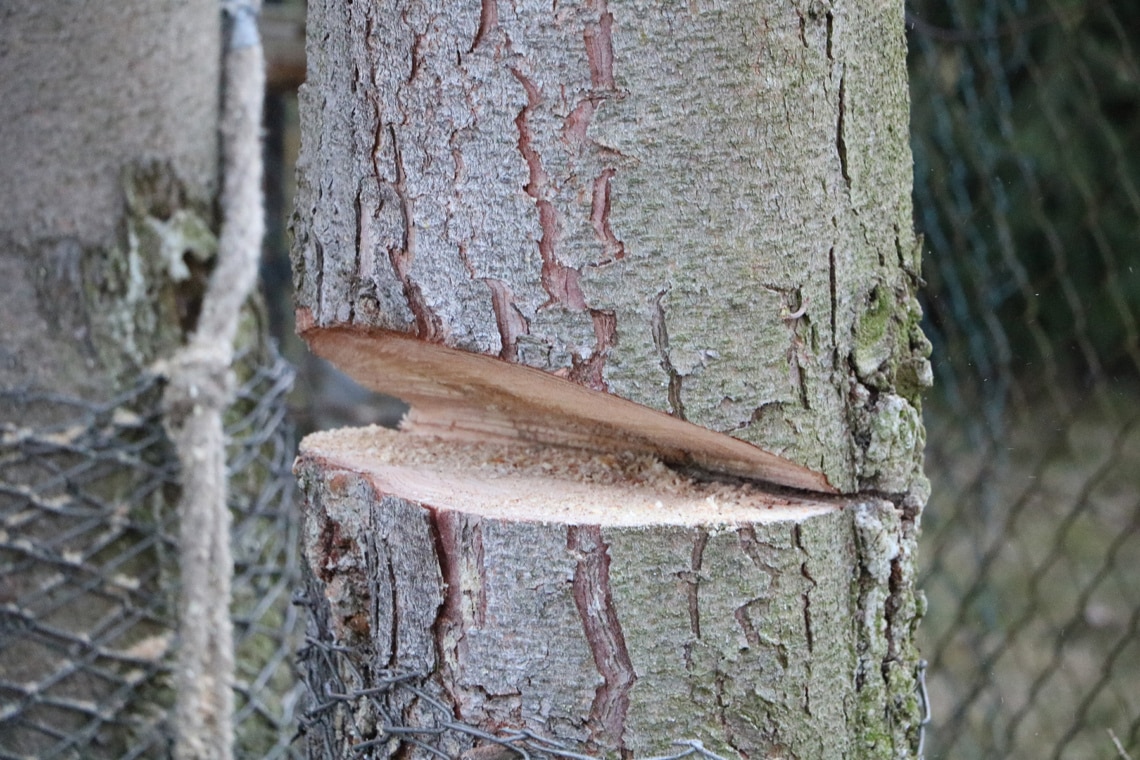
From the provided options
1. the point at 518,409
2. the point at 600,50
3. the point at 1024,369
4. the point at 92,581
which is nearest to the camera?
the point at 600,50

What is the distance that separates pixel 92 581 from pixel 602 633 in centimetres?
82

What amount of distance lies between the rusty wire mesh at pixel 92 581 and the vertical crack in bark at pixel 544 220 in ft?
2.54

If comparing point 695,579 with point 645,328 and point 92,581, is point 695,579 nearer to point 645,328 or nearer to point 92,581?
point 645,328

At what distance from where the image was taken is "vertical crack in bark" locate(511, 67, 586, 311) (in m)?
0.76

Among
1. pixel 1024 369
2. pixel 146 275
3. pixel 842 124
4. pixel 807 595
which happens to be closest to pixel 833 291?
pixel 842 124

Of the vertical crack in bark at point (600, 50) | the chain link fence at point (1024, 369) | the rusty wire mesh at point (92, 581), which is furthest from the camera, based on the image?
the chain link fence at point (1024, 369)

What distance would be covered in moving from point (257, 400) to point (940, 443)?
1.57 metres

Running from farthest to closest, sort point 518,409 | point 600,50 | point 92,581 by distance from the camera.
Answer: point 92,581 < point 518,409 < point 600,50

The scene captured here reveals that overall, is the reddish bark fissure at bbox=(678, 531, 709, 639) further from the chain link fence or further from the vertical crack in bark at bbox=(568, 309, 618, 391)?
the chain link fence

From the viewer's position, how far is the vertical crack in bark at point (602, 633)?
75 cm

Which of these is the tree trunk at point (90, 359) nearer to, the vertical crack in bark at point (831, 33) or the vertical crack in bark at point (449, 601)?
the vertical crack in bark at point (449, 601)

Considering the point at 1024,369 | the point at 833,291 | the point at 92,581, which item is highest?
the point at 833,291

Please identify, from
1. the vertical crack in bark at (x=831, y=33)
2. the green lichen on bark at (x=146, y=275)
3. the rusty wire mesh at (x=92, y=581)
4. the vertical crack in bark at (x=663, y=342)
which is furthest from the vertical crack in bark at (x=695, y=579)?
the green lichen on bark at (x=146, y=275)

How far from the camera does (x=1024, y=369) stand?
3.69 m
